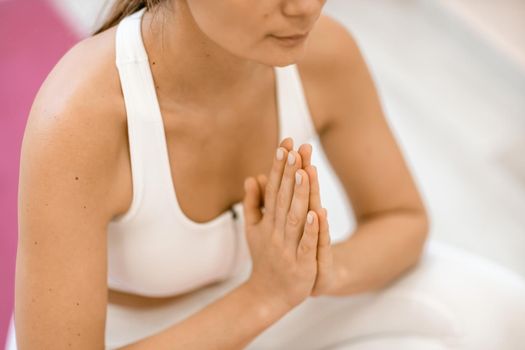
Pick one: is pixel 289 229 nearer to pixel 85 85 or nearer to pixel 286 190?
pixel 286 190

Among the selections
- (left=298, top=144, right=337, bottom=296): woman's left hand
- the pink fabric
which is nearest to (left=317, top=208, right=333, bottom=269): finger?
(left=298, top=144, right=337, bottom=296): woman's left hand

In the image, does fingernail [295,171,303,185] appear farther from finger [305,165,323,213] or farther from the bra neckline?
the bra neckline

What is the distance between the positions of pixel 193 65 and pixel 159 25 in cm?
6

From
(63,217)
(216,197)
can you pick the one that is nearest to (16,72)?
(216,197)

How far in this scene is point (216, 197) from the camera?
3.08 feet

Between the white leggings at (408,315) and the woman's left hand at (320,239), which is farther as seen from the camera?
the white leggings at (408,315)

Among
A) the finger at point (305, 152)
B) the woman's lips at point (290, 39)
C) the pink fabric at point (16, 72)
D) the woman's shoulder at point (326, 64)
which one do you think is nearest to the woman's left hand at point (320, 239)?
the finger at point (305, 152)

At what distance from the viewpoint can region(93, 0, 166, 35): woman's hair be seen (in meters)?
0.83

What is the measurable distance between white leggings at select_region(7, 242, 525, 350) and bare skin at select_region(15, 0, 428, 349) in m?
0.03

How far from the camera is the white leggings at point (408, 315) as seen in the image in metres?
1.01

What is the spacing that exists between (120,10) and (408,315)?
55 cm

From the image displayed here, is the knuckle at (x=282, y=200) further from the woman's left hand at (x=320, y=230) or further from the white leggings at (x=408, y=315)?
the white leggings at (x=408, y=315)

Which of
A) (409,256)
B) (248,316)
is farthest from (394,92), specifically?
(248,316)

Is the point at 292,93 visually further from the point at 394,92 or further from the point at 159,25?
the point at 394,92
